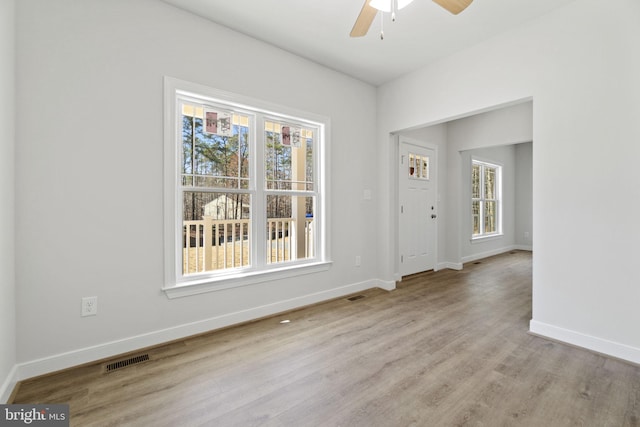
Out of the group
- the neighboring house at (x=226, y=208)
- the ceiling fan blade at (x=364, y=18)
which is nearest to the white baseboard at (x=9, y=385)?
the neighboring house at (x=226, y=208)

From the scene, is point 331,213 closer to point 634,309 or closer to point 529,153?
point 634,309

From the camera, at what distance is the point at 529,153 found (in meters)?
7.02

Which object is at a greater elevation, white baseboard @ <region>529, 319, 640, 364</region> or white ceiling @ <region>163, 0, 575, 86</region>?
white ceiling @ <region>163, 0, 575, 86</region>

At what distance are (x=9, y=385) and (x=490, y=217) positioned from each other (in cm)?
782

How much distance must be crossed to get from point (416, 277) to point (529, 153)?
5077 millimetres

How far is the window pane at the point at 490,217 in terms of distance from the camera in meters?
6.57

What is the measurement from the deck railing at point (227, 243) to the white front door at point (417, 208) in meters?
1.96

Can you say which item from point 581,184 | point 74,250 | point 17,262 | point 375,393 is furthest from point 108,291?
point 581,184

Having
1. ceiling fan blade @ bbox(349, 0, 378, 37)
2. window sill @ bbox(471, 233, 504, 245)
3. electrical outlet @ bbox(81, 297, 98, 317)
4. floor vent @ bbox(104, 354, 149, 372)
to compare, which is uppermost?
ceiling fan blade @ bbox(349, 0, 378, 37)

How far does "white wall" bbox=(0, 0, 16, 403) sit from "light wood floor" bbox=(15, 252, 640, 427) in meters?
0.26

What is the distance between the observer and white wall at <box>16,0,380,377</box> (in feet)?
6.26

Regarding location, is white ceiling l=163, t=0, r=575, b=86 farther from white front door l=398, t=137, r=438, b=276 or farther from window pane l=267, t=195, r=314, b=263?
window pane l=267, t=195, r=314, b=263

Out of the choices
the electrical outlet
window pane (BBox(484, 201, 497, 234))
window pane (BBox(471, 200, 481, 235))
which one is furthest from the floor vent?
window pane (BBox(484, 201, 497, 234))

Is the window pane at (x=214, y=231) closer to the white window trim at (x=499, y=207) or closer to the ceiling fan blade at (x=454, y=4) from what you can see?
the ceiling fan blade at (x=454, y=4)
